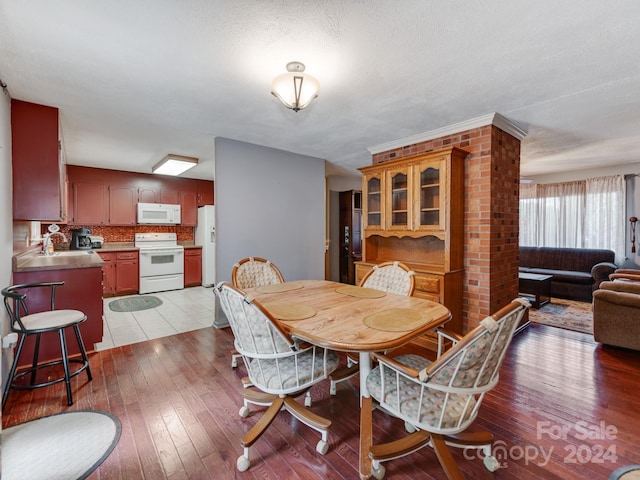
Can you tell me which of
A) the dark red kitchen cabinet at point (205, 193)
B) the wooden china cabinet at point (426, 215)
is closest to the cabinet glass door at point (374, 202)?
the wooden china cabinet at point (426, 215)

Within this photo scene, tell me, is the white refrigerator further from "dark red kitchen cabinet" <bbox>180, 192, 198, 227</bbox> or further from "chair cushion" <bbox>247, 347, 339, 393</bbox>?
"chair cushion" <bbox>247, 347, 339, 393</bbox>

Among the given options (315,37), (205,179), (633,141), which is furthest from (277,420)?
(205,179)

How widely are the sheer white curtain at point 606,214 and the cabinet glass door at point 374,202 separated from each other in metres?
4.41

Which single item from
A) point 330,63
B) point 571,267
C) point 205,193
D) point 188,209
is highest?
point 330,63

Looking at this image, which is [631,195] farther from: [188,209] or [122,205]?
[122,205]

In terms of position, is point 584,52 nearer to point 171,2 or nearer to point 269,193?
point 171,2

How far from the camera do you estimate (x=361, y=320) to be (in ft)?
5.28

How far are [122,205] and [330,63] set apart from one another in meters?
5.24

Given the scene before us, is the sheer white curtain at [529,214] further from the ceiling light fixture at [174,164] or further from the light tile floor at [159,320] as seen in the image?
the ceiling light fixture at [174,164]

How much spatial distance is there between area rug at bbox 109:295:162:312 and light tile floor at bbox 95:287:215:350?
90 millimetres

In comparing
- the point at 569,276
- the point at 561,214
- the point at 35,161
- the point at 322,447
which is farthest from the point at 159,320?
the point at 561,214

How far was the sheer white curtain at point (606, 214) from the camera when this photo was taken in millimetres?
4873

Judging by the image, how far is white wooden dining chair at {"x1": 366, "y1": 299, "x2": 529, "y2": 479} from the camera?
1.11 metres

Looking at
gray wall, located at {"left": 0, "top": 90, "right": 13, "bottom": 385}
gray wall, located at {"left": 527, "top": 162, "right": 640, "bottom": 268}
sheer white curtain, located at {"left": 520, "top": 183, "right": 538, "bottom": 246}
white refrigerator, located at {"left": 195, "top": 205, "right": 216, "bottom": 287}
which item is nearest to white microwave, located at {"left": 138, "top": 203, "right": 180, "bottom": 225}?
white refrigerator, located at {"left": 195, "top": 205, "right": 216, "bottom": 287}
